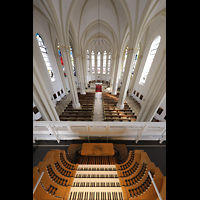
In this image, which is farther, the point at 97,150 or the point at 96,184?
the point at 97,150

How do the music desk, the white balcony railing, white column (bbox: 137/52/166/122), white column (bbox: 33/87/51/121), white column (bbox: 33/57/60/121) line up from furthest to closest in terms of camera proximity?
white column (bbox: 137/52/166/122) → white column (bbox: 33/87/51/121) → white column (bbox: 33/57/60/121) → the white balcony railing → the music desk

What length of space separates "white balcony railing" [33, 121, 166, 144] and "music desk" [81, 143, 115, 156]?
492mm

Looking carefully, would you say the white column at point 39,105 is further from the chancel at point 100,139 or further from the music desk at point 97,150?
the music desk at point 97,150

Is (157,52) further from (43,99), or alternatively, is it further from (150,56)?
(43,99)

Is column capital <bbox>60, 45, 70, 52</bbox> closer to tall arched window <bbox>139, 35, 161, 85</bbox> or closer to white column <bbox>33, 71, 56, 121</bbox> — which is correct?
white column <bbox>33, 71, 56, 121</bbox>

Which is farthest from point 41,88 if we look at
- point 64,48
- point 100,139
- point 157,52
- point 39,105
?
point 157,52

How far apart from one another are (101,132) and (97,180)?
1.60m

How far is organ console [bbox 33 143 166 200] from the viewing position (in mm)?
1904

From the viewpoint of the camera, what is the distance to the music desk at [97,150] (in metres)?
3.06

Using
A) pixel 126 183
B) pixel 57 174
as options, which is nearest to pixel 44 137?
pixel 57 174

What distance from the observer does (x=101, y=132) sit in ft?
12.1

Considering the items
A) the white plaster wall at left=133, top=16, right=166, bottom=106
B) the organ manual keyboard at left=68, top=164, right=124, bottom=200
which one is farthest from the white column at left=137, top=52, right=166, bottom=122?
the organ manual keyboard at left=68, top=164, right=124, bottom=200
